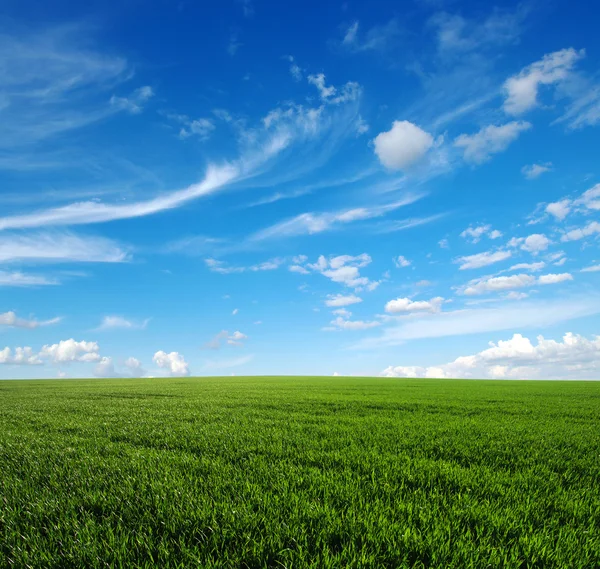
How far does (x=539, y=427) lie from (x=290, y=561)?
9.55 meters

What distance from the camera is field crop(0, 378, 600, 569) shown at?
3336 mm

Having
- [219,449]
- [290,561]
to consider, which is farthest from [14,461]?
[290,561]

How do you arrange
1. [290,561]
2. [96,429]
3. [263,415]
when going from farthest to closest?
[263,415] < [96,429] < [290,561]

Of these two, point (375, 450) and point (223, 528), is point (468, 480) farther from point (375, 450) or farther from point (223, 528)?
point (223, 528)

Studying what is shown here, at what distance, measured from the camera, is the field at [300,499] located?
334 centimetres

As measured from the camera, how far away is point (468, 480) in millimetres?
5156

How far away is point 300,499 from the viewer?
430 centimetres

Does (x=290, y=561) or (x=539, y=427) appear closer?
(x=290, y=561)

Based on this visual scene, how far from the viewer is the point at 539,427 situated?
10.1 metres

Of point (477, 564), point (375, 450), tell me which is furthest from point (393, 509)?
point (375, 450)

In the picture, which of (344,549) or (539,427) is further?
(539,427)

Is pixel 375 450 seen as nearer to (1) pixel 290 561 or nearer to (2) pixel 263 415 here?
(1) pixel 290 561

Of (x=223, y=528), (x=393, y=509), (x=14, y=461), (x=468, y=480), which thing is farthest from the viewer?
(x=14, y=461)

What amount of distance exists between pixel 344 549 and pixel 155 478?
3097 millimetres
